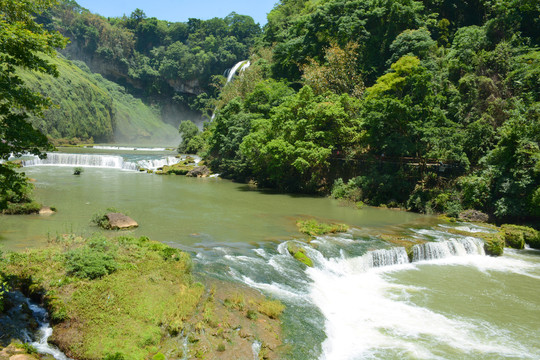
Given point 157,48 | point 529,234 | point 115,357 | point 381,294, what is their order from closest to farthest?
point 115,357
point 381,294
point 529,234
point 157,48

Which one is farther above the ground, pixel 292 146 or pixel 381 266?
pixel 292 146

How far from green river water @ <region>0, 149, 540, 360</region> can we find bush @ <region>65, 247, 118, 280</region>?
10.1ft

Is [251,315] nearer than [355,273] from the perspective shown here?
Yes

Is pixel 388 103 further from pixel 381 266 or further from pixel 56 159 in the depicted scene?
pixel 56 159

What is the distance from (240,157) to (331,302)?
2511 centimetres

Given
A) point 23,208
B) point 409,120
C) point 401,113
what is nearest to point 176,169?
point 23,208

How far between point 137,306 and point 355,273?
862 cm

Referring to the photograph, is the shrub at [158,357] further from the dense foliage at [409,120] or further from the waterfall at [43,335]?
the dense foliage at [409,120]

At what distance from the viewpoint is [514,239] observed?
60.9 ft

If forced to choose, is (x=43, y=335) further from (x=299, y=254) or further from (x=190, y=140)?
(x=190, y=140)

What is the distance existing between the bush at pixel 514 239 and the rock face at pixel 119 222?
707 inches

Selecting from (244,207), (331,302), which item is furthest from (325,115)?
(331,302)

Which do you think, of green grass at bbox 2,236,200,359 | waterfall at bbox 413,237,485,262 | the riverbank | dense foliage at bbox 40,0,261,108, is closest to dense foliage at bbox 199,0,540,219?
waterfall at bbox 413,237,485,262

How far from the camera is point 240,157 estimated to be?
3522 cm
